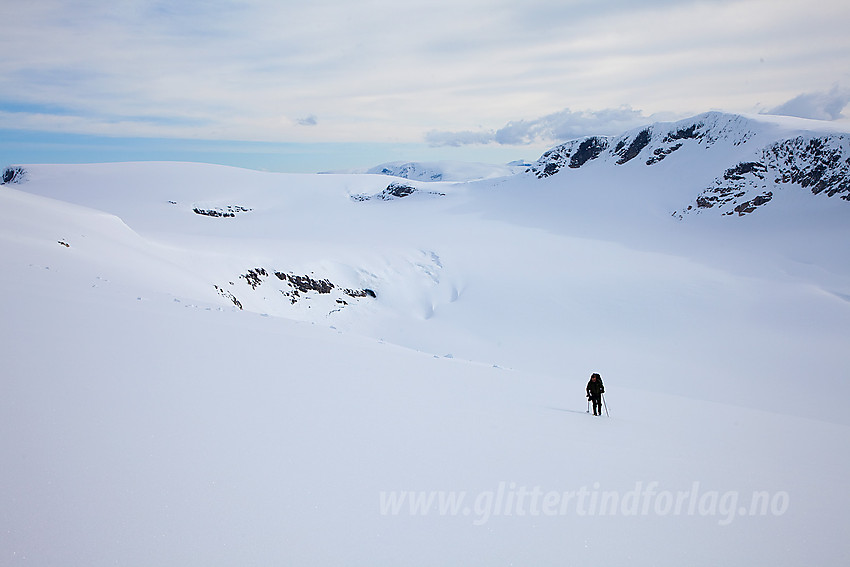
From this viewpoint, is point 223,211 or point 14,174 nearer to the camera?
point 223,211

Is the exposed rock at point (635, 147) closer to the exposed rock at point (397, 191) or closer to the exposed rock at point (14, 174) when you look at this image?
the exposed rock at point (397, 191)

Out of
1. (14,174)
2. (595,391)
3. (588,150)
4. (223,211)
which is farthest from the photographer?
(14,174)

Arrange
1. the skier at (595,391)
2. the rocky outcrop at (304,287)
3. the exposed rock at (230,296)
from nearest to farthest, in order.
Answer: the skier at (595,391), the exposed rock at (230,296), the rocky outcrop at (304,287)

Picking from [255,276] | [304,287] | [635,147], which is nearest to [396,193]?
[635,147]

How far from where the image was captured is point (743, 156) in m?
58.2

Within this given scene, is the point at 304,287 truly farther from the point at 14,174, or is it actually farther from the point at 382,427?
the point at 14,174

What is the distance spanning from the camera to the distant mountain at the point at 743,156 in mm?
51344

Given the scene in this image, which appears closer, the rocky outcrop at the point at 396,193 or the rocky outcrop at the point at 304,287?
→ the rocky outcrop at the point at 304,287

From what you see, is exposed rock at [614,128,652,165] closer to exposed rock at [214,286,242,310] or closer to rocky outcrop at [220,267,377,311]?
rocky outcrop at [220,267,377,311]

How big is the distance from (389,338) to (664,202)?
1860 inches

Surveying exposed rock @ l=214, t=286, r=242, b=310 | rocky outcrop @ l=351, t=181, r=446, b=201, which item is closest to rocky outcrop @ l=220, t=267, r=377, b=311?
exposed rock @ l=214, t=286, r=242, b=310

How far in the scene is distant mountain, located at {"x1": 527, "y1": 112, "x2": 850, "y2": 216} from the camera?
5134 cm

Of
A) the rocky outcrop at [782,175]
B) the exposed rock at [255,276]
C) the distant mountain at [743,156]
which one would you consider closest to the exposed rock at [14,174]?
the exposed rock at [255,276]

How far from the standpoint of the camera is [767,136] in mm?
58812
